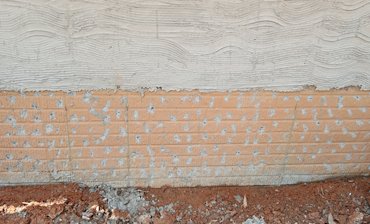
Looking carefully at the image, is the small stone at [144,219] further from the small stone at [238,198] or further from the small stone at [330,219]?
the small stone at [330,219]

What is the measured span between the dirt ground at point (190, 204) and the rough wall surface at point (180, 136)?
10 centimetres

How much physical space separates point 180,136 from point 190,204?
603 millimetres

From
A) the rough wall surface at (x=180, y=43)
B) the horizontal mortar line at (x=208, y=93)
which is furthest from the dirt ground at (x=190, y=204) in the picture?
the rough wall surface at (x=180, y=43)

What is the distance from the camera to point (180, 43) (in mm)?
3709

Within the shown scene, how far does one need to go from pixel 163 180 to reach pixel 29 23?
1.71m

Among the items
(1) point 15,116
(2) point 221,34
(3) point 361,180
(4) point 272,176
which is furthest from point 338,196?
(1) point 15,116

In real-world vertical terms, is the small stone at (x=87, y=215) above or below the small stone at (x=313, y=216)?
above

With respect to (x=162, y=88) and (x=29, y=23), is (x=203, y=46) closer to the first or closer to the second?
(x=162, y=88)

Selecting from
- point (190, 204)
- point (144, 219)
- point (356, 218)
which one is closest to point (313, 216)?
point (356, 218)

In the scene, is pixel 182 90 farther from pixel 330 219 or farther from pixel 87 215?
pixel 330 219

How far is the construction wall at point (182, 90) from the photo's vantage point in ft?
11.8

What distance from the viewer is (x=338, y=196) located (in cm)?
429

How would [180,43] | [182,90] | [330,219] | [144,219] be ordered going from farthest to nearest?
[330,219] < [144,219] < [182,90] < [180,43]

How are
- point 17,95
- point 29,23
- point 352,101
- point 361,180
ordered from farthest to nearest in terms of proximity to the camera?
1. point 361,180
2. point 352,101
3. point 17,95
4. point 29,23
